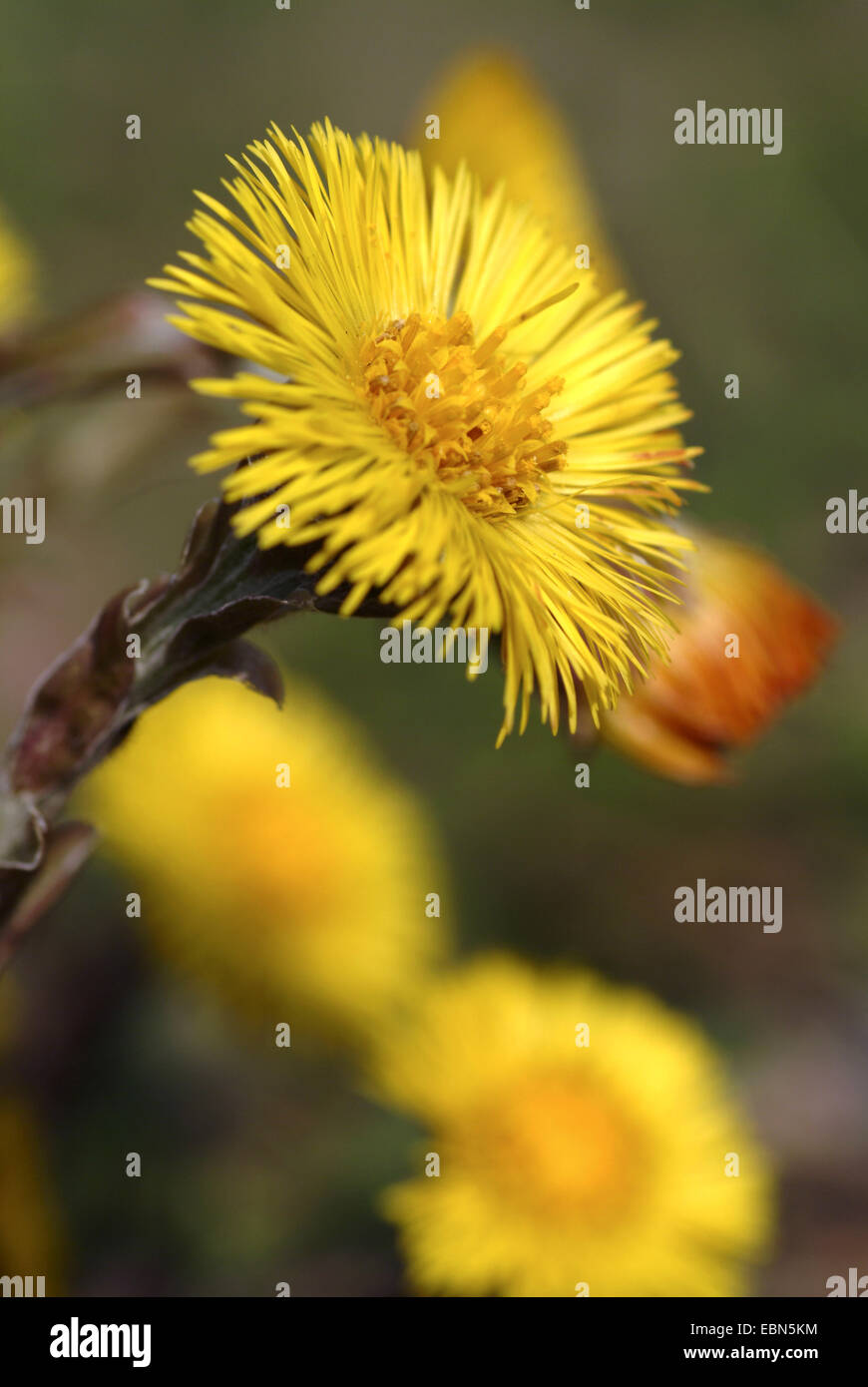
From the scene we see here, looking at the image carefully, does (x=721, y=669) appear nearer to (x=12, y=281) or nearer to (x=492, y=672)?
(x=12, y=281)

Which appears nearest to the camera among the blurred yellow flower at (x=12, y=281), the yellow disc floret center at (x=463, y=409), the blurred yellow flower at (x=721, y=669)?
the yellow disc floret center at (x=463, y=409)

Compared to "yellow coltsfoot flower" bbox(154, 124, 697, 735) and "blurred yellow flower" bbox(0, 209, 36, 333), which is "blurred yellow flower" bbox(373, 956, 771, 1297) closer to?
"yellow coltsfoot flower" bbox(154, 124, 697, 735)

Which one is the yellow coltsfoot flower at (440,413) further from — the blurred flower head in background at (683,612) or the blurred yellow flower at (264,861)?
the blurred yellow flower at (264,861)

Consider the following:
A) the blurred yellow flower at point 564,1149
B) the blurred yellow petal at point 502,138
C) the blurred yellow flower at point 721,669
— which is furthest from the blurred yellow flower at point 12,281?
the blurred yellow flower at point 564,1149

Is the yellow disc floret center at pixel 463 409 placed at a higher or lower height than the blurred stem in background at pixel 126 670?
higher

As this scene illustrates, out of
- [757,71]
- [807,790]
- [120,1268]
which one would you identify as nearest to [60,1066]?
[120,1268]

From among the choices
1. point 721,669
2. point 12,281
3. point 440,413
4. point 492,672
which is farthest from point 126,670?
point 492,672
